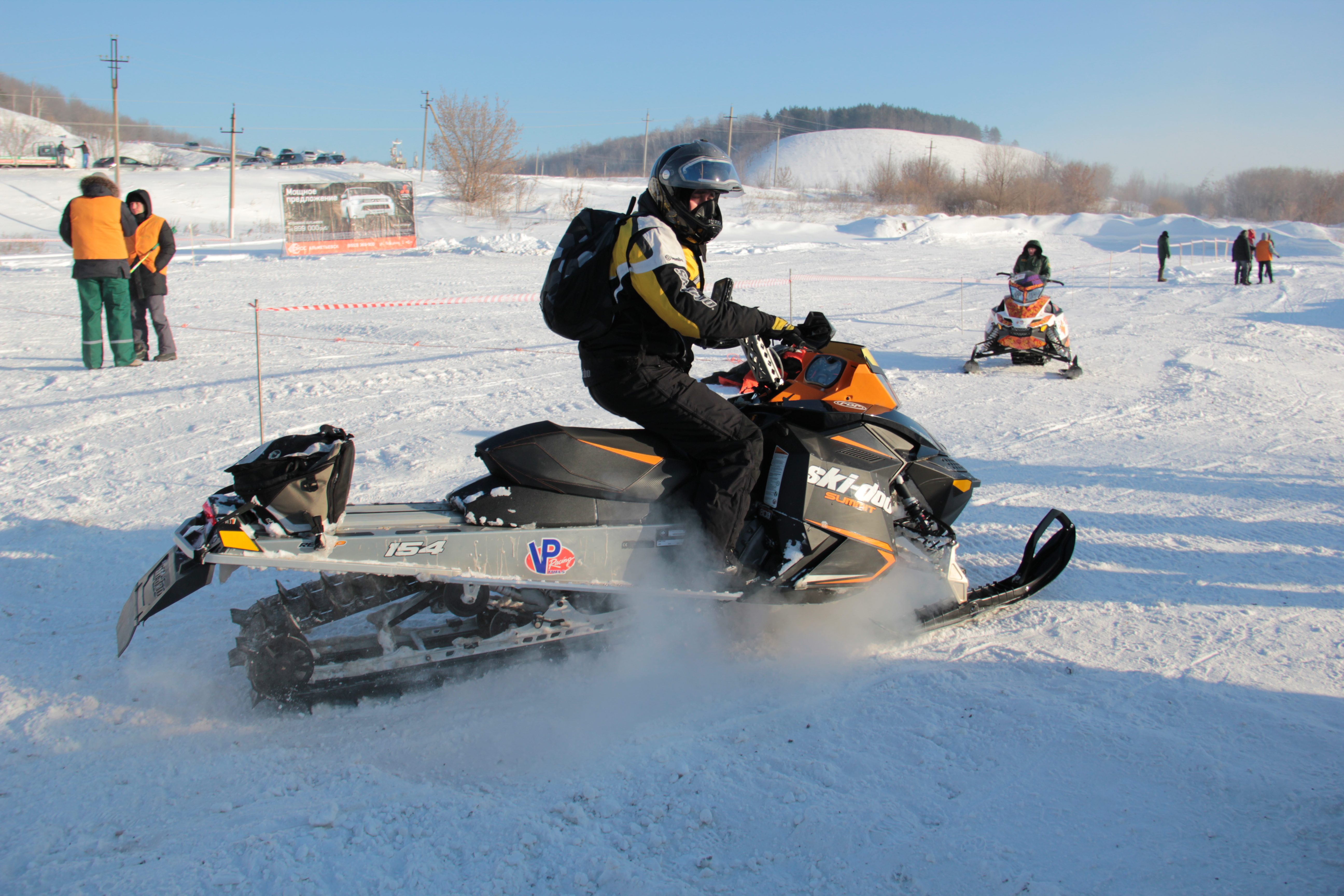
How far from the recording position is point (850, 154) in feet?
341

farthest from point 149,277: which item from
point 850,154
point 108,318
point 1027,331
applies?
point 850,154

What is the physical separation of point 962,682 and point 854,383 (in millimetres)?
1286

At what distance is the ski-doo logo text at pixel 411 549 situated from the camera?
279 cm

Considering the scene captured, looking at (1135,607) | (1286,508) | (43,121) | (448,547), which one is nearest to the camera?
(448,547)

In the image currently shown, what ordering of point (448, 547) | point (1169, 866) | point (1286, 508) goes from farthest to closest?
point (1286, 508) < point (448, 547) < point (1169, 866)

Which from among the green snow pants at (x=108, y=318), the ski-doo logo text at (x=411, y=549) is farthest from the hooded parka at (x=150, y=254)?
the ski-doo logo text at (x=411, y=549)

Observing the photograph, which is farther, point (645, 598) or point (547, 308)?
point (645, 598)

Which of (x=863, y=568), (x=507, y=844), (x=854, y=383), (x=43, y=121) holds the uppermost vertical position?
(x=43, y=121)

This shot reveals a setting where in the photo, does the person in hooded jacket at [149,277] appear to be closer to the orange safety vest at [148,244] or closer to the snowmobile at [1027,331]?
the orange safety vest at [148,244]

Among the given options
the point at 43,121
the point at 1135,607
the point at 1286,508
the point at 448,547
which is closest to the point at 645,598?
the point at 448,547

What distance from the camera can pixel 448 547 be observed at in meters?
2.86

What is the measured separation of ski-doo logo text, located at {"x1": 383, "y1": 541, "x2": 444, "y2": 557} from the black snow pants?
78 cm

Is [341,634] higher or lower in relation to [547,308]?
lower

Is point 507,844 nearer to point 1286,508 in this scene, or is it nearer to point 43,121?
point 1286,508
